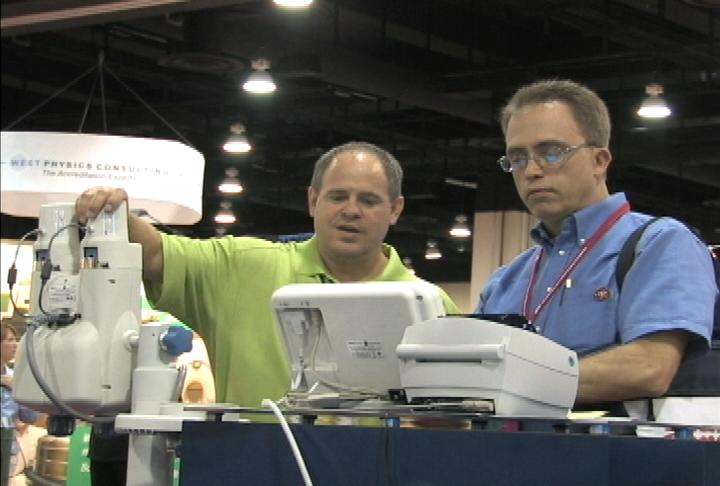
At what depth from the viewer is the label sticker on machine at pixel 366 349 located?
7.61ft

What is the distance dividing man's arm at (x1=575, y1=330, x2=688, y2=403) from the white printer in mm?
165

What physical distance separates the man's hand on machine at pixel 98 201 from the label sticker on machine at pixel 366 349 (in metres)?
0.72

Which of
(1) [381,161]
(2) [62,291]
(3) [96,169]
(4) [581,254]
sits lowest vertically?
(2) [62,291]

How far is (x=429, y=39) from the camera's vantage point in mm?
11328

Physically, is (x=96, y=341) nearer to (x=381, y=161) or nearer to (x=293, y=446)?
(x=293, y=446)

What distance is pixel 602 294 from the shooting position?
2541 millimetres

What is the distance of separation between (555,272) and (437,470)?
2.52 ft

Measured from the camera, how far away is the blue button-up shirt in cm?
242

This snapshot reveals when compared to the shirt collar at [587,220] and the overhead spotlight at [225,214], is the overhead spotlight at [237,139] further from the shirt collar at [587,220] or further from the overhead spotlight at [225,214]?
the shirt collar at [587,220]

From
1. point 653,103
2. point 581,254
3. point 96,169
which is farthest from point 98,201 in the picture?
point 653,103

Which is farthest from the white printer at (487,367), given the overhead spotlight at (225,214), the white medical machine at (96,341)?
the overhead spotlight at (225,214)

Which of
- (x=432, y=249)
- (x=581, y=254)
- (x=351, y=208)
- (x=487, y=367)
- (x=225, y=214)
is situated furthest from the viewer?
(x=432, y=249)

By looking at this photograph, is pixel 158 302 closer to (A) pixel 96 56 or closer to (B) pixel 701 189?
(A) pixel 96 56

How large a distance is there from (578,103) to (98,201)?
99 centimetres
